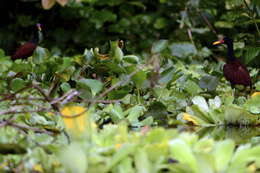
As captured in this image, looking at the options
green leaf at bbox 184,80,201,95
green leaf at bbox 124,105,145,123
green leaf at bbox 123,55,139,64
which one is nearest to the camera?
green leaf at bbox 124,105,145,123

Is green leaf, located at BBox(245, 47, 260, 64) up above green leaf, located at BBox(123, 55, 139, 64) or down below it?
below

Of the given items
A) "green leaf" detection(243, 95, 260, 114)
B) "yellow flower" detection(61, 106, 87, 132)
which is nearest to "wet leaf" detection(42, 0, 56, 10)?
"yellow flower" detection(61, 106, 87, 132)

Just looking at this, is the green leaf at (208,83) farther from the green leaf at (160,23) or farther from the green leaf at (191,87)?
the green leaf at (160,23)

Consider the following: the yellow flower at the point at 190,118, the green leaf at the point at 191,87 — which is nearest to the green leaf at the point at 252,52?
the green leaf at the point at 191,87

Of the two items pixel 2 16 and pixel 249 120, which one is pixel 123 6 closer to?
pixel 2 16

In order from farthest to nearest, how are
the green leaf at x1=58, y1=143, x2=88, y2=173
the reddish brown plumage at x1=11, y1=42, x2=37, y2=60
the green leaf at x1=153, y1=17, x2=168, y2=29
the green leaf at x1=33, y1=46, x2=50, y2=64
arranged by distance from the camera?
the green leaf at x1=153, y1=17, x2=168, y2=29 → the reddish brown plumage at x1=11, y1=42, x2=37, y2=60 → the green leaf at x1=33, y1=46, x2=50, y2=64 → the green leaf at x1=58, y1=143, x2=88, y2=173

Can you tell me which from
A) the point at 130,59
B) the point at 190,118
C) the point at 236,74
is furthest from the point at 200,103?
the point at 236,74

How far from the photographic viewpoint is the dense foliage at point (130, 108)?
1.46 metres

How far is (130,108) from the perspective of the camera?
8.20 feet

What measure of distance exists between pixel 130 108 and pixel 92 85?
19 centimetres

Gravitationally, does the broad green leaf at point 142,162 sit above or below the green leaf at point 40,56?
below

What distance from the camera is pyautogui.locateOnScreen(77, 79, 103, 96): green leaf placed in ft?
8.07

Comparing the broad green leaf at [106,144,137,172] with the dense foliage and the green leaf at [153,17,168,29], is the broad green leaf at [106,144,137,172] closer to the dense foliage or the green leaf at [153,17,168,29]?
the dense foliage

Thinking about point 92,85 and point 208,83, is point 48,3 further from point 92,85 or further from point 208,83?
point 208,83
